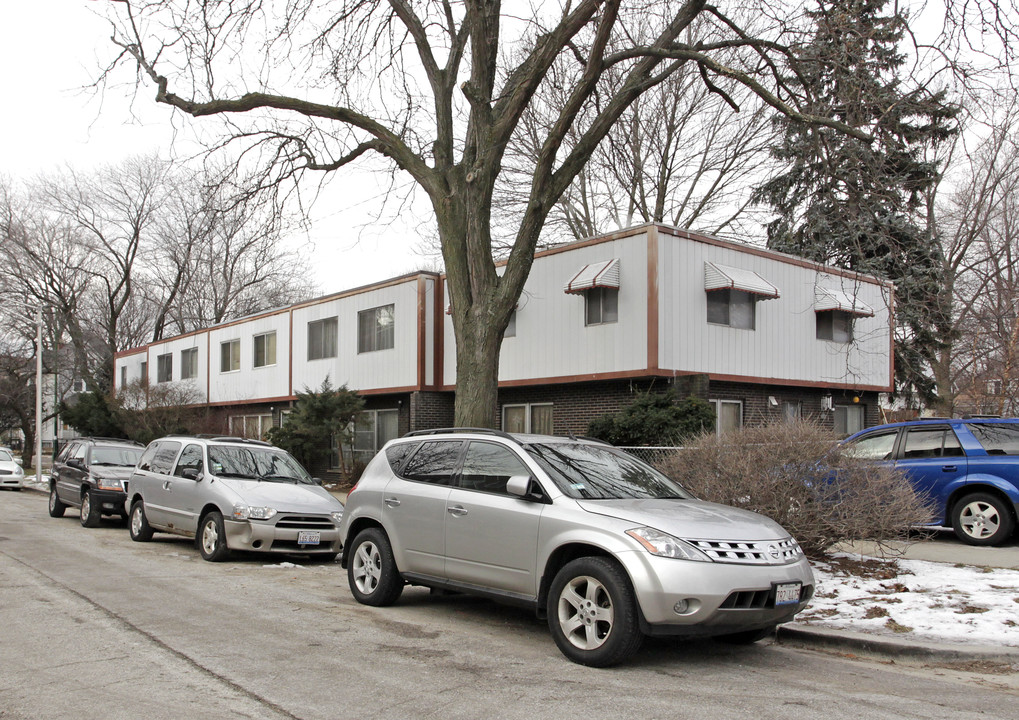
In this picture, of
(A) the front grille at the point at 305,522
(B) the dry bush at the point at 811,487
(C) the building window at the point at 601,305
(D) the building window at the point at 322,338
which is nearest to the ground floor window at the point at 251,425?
(D) the building window at the point at 322,338

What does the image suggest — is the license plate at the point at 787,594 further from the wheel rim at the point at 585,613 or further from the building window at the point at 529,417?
the building window at the point at 529,417

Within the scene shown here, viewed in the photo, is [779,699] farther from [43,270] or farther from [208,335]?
[43,270]

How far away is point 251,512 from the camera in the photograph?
11117 mm

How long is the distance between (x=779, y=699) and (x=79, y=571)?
838 centimetres

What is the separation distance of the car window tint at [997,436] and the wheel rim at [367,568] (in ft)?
26.1

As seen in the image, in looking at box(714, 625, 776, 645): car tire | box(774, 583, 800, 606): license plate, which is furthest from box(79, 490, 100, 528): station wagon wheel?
box(774, 583, 800, 606): license plate

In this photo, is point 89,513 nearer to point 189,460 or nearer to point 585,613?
point 189,460

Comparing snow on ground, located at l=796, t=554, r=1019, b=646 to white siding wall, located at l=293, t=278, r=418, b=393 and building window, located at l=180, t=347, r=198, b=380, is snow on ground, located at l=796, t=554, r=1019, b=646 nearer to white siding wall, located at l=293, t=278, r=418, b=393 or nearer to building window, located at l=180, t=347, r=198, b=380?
white siding wall, located at l=293, t=278, r=418, b=393

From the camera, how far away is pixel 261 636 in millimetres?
6852

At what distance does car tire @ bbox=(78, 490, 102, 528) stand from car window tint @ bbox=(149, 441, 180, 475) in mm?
2745

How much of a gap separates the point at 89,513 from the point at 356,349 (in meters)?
10.2

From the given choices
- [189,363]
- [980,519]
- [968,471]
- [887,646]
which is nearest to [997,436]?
[968,471]

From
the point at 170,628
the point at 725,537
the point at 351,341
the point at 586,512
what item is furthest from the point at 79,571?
the point at 351,341

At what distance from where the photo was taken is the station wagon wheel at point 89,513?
15.7 meters
